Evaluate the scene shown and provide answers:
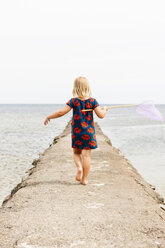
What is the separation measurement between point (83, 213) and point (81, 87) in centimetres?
178

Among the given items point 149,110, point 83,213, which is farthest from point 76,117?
point 83,213

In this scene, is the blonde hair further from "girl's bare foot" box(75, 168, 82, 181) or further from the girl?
"girl's bare foot" box(75, 168, 82, 181)

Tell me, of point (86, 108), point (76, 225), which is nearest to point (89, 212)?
point (76, 225)

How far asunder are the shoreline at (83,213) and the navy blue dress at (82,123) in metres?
0.75

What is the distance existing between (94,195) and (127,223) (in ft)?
3.64

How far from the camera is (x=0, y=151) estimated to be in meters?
14.8

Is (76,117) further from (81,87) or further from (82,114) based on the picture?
(81,87)

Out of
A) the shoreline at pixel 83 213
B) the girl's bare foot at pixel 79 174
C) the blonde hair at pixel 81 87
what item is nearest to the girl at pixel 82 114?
the blonde hair at pixel 81 87

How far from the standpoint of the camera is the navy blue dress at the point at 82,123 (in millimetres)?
4414

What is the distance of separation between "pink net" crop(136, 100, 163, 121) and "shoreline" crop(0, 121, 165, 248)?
1.26 m

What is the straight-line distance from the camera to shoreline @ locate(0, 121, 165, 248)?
9.54 ft

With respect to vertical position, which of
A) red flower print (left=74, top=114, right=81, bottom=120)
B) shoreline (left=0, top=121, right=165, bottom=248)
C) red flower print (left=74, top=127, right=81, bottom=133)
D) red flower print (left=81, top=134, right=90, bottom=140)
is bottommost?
shoreline (left=0, top=121, right=165, bottom=248)

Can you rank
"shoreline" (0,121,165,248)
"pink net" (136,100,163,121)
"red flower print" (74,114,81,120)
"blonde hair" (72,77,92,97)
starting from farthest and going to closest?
1. "pink net" (136,100,163,121)
2. "red flower print" (74,114,81,120)
3. "blonde hair" (72,77,92,97)
4. "shoreline" (0,121,165,248)

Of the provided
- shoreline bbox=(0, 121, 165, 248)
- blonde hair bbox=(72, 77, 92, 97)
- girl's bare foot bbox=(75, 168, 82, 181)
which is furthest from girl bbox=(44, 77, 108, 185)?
shoreline bbox=(0, 121, 165, 248)
